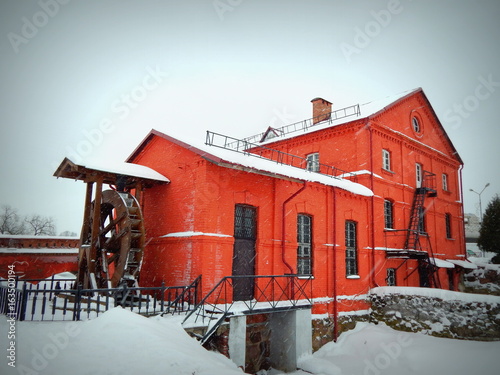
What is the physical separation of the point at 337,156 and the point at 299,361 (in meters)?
9.95

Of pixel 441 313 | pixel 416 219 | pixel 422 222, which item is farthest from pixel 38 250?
pixel 422 222

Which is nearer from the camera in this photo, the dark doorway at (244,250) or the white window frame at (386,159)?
the dark doorway at (244,250)

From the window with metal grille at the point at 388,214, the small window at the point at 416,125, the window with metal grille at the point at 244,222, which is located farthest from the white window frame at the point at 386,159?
the window with metal grille at the point at 244,222

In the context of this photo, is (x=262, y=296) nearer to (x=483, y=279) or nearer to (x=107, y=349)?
(x=107, y=349)

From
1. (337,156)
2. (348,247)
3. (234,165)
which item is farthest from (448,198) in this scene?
(234,165)

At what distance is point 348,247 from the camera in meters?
15.3

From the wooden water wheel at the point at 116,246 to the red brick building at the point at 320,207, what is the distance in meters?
1.09

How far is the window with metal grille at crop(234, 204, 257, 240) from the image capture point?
1176cm

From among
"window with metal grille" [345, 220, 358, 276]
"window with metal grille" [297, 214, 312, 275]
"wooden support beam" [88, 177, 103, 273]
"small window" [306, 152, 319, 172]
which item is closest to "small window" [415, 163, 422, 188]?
"small window" [306, 152, 319, 172]

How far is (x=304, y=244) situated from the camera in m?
13.6

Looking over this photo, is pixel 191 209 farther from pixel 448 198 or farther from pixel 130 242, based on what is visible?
pixel 448 198

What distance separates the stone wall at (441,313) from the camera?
13.4 meters

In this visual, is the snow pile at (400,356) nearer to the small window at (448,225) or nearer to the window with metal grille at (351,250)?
the window with metal grille at (351,250)

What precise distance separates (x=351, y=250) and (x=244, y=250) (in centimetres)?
573
